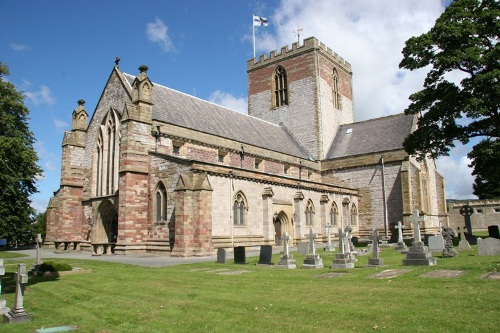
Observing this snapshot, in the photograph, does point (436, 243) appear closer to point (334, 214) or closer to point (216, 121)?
point (334, 214)

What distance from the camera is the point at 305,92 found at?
47.5m

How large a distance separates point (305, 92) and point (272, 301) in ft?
130

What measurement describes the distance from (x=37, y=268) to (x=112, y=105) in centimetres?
1659

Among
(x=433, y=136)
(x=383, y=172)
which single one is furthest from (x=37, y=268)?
(x=383, y=172)

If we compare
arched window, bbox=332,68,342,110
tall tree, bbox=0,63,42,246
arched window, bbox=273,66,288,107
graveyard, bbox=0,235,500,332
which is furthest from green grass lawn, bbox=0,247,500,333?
arched window, bbox=332,68,342,110

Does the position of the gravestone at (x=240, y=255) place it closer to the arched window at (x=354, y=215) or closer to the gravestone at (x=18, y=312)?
the gravestone at (x=18, y=312)

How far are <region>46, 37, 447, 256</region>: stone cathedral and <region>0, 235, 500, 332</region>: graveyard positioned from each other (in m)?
10.4

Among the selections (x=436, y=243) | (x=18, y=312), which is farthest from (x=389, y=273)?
(x=18, y=312)

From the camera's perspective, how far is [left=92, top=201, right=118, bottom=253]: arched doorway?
97.7 ft

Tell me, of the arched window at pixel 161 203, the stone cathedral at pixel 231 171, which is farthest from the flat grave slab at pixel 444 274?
the arched window at pixel 161 203

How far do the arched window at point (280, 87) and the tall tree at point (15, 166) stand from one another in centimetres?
2690

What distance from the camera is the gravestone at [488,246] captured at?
17.4 m

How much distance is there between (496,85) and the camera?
21.9 meters

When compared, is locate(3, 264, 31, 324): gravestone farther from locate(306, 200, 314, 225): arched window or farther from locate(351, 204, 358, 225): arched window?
locate(351, 204, 358, 225): arched window
